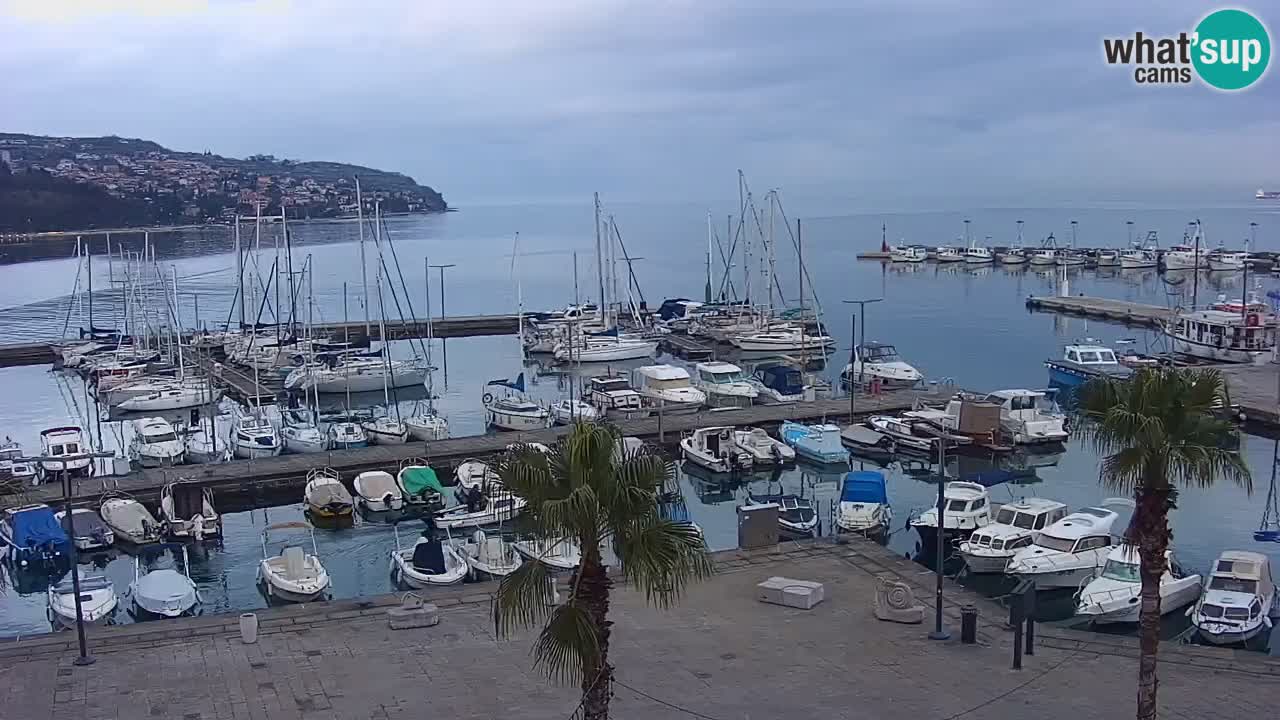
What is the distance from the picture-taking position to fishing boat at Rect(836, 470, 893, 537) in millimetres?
28719

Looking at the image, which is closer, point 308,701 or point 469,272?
point 308,701

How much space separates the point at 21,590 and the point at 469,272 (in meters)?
124

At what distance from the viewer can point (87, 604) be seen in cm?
2259

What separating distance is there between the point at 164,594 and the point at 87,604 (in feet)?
5.22

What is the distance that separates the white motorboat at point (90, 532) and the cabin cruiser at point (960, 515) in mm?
20060

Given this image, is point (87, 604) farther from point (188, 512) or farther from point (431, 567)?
point (188, 512)

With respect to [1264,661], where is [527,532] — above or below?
above

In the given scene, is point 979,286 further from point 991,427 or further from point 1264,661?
point 1264,661

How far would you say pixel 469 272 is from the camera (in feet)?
490

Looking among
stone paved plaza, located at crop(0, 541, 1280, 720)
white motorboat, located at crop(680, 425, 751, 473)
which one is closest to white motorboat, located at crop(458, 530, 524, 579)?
stone paved plaza, located at crop(0, 541, 1280, 720)

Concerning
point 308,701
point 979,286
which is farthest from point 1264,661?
point 979,286

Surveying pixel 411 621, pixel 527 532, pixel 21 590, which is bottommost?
pixel 21 590

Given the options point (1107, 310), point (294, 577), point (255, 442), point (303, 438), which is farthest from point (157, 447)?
point (1107, 310)

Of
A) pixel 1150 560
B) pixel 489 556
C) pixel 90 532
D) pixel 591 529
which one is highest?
pixel 591 529
